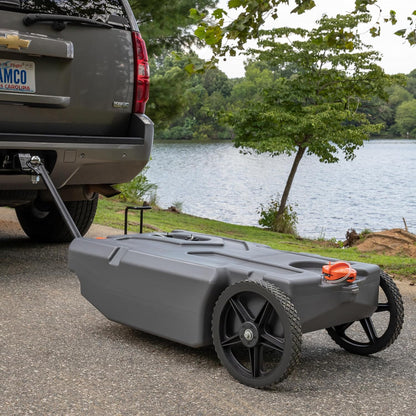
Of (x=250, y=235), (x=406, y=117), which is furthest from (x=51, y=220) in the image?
(x=406, y=117)

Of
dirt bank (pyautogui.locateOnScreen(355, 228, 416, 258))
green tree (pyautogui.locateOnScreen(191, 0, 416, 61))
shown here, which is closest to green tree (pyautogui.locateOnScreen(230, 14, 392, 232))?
dirt bank (pyautogui.locateOnScreen(355, 228, 416, 258))

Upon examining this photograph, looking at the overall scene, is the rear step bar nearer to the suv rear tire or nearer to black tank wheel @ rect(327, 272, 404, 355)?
black tank wheel @ rect(327, 272, 404, 355)

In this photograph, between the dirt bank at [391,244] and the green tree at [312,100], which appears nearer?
the dirt bank at [391,244]

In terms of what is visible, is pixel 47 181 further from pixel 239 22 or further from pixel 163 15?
pixel 163 15

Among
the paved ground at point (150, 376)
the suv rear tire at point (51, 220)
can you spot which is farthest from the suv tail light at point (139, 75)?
the paved ground at point (150, 376)

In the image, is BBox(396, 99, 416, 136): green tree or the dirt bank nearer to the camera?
the dirt bank

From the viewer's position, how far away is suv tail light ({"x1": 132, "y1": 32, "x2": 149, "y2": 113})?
5754mm

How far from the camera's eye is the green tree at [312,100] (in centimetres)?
2048

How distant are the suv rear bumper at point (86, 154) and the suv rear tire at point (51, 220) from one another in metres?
1.26

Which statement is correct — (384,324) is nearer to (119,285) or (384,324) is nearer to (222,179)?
(119,285)

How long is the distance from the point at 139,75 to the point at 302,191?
31.3 meters

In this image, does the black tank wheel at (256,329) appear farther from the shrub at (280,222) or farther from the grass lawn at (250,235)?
the shrub at (280,222)

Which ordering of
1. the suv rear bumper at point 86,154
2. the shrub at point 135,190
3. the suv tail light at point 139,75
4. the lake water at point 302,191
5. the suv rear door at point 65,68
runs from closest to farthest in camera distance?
the suv rear door at point 65,68 < the suv rear bumper at point 86,154 < the suv tail light at point 139,75 < the shrub at point 135,190 < the lake water at point 302,191

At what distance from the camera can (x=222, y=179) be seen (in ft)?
133
